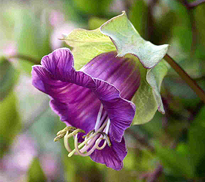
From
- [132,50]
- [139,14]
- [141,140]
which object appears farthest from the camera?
[141,140]

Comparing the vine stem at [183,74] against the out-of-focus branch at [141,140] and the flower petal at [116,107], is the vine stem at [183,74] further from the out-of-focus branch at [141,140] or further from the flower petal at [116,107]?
the out-of-focus branch at [141,140]

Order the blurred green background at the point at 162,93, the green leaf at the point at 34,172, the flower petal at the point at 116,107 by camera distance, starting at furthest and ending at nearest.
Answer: the green leaf at the point at 34,172
the blurred green background at the point at 162,93
the flower petal at the point at 116,107

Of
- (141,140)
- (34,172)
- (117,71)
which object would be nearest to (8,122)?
(34,172)

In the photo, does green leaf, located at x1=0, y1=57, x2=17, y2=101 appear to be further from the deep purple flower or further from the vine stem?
the vine stem

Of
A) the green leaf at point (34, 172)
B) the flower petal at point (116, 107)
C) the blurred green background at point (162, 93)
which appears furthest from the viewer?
the green leaf at point (34, 172)

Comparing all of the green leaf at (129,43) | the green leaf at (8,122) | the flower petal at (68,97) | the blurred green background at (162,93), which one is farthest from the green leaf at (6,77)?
the green leaf at (129,43)

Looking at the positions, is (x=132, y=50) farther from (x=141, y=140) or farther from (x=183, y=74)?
(x=141, y=140)

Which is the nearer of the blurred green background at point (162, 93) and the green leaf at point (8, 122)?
the blurred green background at point (162, 93)

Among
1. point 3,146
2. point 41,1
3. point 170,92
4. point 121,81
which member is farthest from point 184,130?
point 41,1

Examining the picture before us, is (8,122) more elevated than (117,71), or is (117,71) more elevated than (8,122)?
(117,71)

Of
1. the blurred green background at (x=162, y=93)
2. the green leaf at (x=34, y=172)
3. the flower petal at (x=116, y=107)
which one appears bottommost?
the green leaf at (x=34, y=172)
